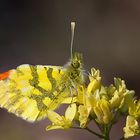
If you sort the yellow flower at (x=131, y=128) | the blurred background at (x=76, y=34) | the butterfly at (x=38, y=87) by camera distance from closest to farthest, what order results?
the yellow flower at (x=131, y=128), the butterfly at (x=38, y=87), the blurred background at (x=76, y=34)

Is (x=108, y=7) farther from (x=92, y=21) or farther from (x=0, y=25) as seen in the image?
(x=0, y=25)

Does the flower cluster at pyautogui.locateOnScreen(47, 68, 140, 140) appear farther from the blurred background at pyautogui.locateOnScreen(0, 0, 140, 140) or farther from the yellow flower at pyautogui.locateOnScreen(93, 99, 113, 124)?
the blurred background at pyautogui.locateOnScreen(0, 0, 140, 140)

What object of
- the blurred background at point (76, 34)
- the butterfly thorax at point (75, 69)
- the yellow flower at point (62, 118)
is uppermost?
the butterfly thorax at point (75, 69)

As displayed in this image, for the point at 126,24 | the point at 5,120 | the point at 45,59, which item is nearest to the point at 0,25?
the point at 45,59

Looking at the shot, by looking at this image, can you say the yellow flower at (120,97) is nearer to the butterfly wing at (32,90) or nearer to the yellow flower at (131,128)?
the yellow flower at (131,128)

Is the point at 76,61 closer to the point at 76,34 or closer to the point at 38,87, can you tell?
the point at 38,87

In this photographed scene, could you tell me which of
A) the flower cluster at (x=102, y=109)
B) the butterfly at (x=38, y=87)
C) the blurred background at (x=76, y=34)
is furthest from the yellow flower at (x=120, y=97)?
the blurred background at (x=76, y=34)

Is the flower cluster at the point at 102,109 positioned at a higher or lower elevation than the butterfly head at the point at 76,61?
lower
